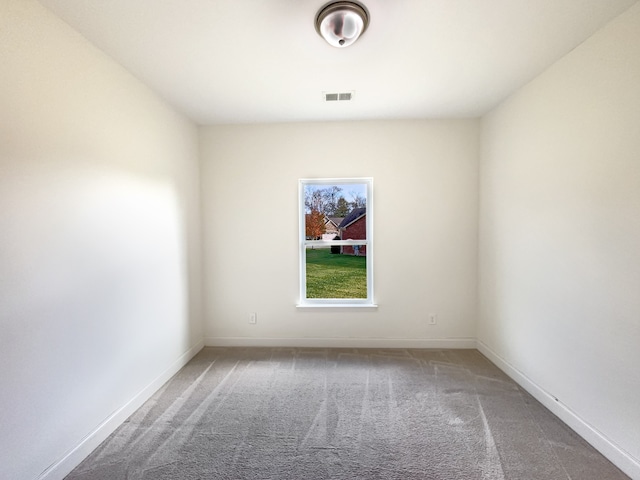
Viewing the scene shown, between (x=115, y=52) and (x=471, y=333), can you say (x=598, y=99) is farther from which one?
(x=115, y=52)

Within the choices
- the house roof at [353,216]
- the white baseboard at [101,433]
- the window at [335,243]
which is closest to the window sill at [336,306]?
the window at [335,243]

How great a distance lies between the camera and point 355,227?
3312 mm

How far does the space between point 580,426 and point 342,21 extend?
9.66 ft

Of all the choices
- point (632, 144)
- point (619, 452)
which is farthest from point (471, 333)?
point (632, 144)

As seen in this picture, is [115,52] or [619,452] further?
[115,52]

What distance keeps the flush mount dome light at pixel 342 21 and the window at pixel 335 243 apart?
5.60ft

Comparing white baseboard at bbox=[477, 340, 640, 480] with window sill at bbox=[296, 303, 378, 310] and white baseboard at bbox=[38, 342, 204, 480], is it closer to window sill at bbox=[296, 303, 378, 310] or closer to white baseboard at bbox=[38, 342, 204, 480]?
window sill at bbox=[296, 303, 378, 310]

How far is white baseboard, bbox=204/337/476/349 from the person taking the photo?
3.16 m

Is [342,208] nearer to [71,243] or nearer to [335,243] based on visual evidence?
[335,243]

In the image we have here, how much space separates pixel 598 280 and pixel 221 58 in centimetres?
290

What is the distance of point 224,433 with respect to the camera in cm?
188

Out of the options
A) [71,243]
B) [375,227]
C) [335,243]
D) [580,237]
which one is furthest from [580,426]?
[71,243]

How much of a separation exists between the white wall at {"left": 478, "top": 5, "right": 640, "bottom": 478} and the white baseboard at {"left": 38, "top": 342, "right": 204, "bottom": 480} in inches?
125

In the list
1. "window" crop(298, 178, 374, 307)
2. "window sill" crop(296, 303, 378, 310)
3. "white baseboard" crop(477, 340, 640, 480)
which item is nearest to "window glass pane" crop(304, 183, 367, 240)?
"window" crop(298, 178, 374, 307)
